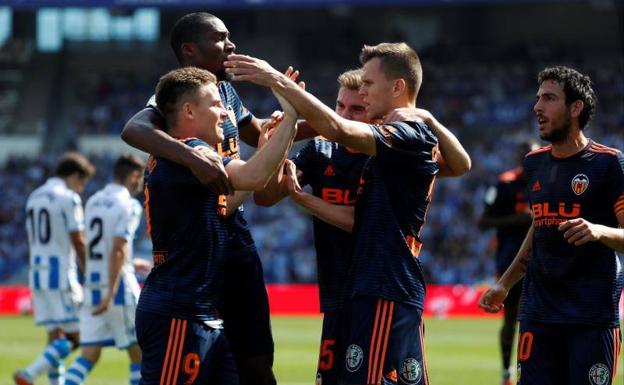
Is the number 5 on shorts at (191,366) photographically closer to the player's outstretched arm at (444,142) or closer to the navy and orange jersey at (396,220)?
the navy and orange jersey at (396,220)

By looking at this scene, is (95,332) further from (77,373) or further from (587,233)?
(587,233)

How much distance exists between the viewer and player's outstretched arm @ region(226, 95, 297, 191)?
5582 mm

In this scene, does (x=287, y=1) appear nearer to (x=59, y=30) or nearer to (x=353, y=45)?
(x=353, y=45)

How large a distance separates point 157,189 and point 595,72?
3243 cm

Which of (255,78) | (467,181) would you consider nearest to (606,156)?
(255,78)

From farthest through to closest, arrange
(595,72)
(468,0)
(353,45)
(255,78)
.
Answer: (353,45), (595,72), (468,0), (255,78)

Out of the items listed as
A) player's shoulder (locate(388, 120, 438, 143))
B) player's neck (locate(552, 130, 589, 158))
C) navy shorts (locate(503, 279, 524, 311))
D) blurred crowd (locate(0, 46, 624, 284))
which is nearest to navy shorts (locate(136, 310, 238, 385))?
player's shoulder (locate(388, 120, 438, 143))

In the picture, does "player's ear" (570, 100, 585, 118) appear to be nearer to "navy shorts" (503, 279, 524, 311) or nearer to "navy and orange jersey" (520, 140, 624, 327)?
"navy and orange jersey" (520, 140, 624, 327)

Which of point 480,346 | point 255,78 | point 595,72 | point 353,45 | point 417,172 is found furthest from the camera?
point 353,45

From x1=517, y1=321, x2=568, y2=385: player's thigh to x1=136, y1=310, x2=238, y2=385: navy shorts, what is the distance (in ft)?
6.45

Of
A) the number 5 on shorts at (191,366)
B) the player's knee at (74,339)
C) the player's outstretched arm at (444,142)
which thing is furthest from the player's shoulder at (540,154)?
the player's knee at (74,339)

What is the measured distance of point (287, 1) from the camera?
27359 mm

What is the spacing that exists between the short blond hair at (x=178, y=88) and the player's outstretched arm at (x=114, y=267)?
516cm

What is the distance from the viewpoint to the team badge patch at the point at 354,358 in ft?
19.5
